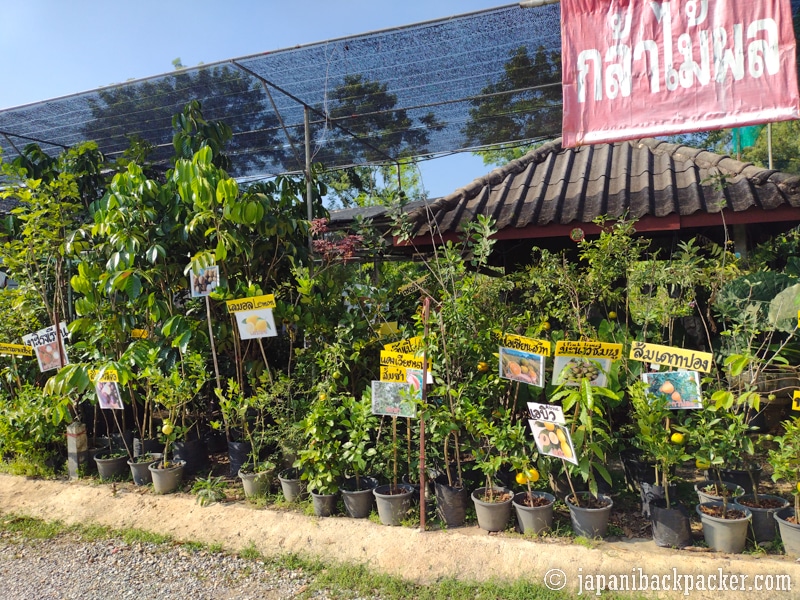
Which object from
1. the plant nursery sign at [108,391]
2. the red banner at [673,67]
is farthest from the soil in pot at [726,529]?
the plant nursery sign at [108,391]

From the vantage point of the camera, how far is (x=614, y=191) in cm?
579

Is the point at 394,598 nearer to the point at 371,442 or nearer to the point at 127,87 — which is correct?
the point at 371,442

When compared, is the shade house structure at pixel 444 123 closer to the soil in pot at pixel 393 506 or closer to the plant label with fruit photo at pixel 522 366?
the plant label with fruit photo at pixel 522 366

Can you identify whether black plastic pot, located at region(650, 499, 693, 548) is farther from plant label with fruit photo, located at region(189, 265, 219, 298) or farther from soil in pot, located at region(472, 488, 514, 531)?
plant label with fruit photo, located at region(189, 265, 219, 298)

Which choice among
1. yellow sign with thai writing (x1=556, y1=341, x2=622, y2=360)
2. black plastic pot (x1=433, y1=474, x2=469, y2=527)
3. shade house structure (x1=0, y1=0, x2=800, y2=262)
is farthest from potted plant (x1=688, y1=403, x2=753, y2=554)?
shade house structure (x1=0, y1=0, x2=800, y2=262)

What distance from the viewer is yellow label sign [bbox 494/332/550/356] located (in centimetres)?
335

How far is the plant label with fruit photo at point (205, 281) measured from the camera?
14.2 ft

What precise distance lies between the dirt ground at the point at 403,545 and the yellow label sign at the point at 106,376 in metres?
0.94

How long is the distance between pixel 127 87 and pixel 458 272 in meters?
3.87

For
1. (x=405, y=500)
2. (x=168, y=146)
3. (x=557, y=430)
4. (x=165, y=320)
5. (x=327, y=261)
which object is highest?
(x=168, y=146)

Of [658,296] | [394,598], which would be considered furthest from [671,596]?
[658,296]

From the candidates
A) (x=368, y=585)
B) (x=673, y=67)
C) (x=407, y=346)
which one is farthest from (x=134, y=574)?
(x=673, y=67)

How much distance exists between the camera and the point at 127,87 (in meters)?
5.43

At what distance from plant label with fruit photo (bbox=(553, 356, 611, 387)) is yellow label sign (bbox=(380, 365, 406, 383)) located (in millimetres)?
954
